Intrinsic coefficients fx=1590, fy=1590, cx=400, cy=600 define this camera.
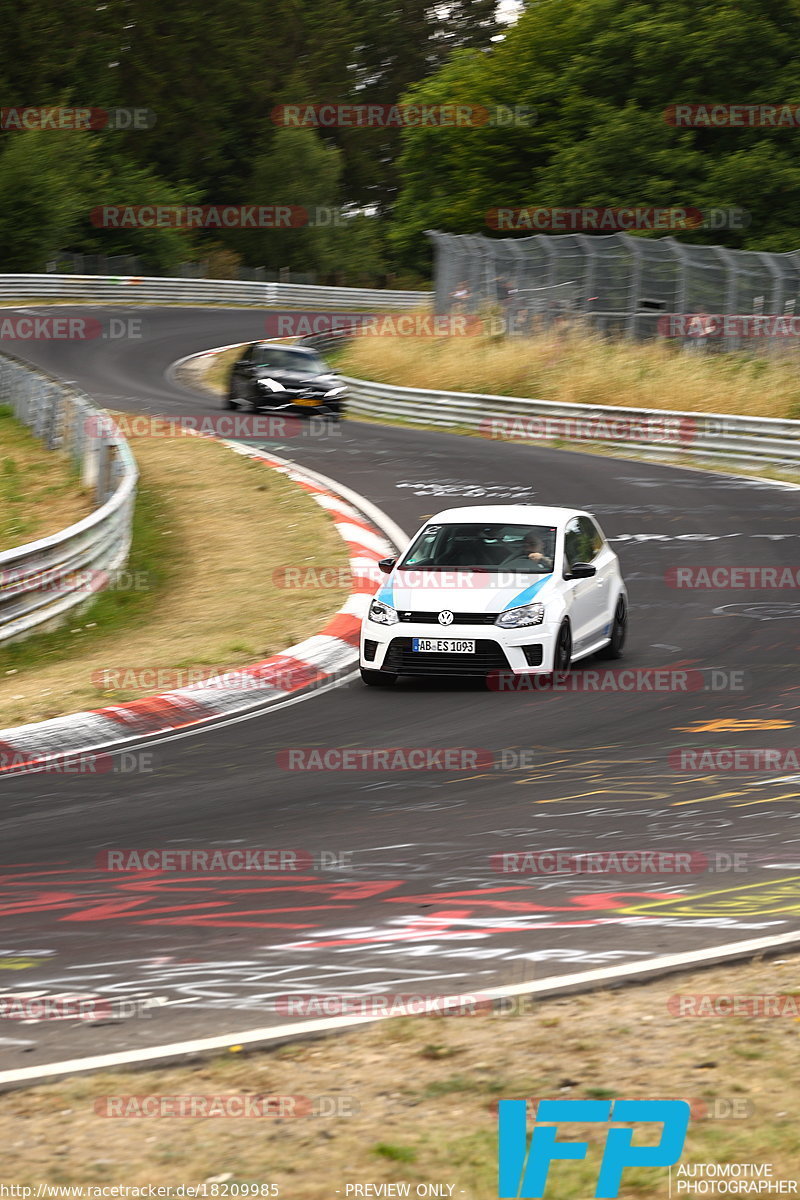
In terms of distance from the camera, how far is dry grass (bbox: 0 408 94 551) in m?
18.9

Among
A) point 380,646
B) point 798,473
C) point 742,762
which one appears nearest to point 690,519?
point 798,473

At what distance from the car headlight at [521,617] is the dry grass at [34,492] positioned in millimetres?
7542

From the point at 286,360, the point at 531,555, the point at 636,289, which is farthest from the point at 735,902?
the point at 636,289

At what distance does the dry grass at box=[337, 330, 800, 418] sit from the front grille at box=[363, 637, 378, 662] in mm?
18045

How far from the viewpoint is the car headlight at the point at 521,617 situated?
41.5 ft

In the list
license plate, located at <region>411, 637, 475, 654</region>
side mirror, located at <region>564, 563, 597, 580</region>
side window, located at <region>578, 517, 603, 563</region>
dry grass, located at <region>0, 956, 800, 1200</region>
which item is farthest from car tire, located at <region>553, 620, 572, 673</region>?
dry grass, located at <region>0, 956, 800, 1200</region>

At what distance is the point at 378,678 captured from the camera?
12930 millimetres

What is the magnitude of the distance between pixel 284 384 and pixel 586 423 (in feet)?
20.3

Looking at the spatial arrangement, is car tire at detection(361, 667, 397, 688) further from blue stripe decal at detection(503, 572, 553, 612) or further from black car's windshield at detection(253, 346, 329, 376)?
black car's windshield at detection(253, 346, 329, 376)

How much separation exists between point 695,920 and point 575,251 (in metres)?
30.4

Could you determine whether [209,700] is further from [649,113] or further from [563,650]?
[649,113]

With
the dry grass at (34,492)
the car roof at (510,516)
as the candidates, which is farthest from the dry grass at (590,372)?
the car roof at (510,516)

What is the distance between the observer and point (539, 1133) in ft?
14.5

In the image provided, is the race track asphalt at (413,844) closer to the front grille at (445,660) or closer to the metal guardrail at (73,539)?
the front grille at (445,660)
